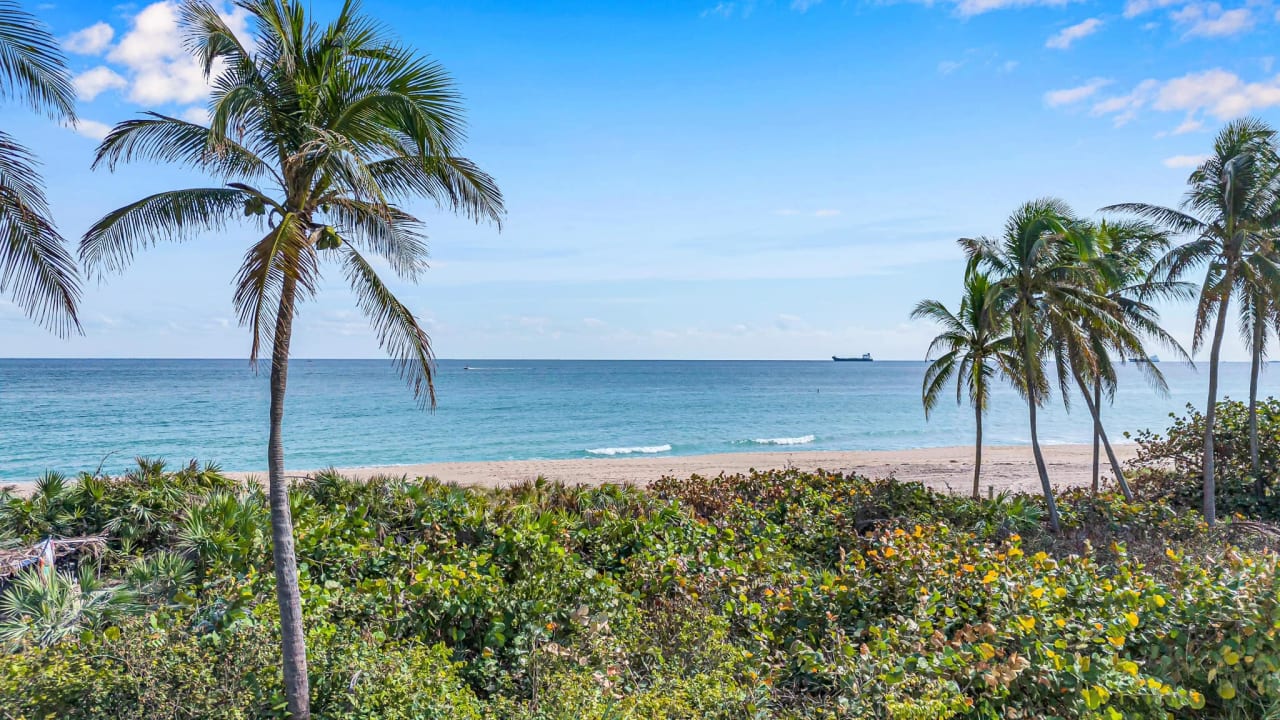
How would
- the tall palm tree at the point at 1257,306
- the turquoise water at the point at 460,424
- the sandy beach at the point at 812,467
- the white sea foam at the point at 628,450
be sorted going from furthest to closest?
the white sea foam at the point at 628,450 < the turquoise water at the point at 460,424 < the sandy beach at the point at 812,467 < the tall palm tree at the point at 1257,306

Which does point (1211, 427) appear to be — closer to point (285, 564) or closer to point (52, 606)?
point (285, 564)

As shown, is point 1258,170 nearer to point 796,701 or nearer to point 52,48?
point 796,701

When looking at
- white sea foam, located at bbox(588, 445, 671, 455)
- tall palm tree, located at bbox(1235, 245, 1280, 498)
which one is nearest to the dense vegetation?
tall palm tree, located at bbox(1235, 245, 1280, 498)

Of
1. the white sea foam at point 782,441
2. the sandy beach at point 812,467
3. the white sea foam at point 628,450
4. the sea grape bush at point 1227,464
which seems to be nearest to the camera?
the sea grape bush at point 1227,464

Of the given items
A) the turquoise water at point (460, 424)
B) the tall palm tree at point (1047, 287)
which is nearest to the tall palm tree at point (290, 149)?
the tall palm tree at point (1047, 287)

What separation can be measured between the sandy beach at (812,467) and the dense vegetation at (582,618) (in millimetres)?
12953

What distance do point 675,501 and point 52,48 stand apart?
26.0 ft

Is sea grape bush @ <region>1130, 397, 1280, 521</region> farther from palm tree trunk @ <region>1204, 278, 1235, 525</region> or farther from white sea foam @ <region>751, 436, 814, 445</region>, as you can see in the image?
white sea foam @ <region>751, 436, 814, 445</region>

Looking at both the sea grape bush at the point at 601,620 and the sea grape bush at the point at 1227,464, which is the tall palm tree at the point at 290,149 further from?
the sea grape bush at the point at 1227,464

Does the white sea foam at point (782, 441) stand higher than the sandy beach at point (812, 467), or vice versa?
the sandy beach at point (812, 467)

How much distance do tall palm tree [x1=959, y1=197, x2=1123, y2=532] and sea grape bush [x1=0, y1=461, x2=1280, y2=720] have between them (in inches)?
170

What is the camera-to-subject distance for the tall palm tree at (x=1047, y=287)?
12.4 metres

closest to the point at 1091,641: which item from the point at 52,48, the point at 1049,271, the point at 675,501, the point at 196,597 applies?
the point at 675,501

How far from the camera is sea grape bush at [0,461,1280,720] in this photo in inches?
174
